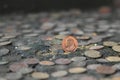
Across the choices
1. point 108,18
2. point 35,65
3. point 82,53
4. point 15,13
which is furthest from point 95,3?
point 35,65

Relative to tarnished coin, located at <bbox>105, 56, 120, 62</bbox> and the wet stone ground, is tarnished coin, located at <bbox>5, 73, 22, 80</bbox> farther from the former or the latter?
tarnished coin, located at <bbox>105, 56, 120, 62</bbox>

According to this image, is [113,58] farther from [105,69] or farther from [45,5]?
[45,5]

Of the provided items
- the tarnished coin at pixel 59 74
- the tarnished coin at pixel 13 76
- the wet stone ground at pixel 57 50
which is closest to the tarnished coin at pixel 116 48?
the wet stone ground at pixel 57 50

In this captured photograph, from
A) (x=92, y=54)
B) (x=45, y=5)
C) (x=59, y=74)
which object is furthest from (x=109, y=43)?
(x=45, y=5)

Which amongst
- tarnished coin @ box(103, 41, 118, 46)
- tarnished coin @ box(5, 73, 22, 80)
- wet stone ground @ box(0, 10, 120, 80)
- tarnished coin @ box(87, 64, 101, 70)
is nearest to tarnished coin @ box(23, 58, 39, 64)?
Result: wet stone ground @ box(0, 10, 120, 80)

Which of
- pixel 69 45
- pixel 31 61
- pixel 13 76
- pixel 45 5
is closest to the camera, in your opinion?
pixel 13 76

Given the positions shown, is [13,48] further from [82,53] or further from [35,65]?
[82,53]

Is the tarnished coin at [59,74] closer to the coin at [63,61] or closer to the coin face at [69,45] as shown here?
the coin at [63,61]
